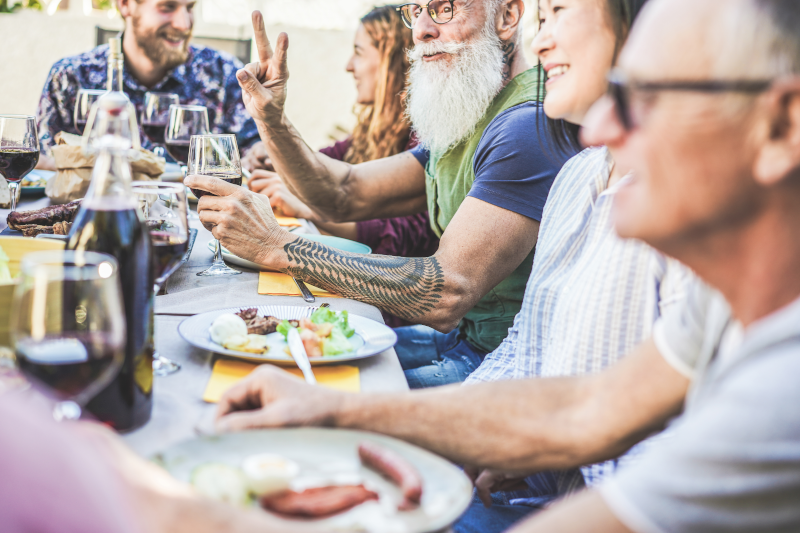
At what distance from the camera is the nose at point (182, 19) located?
4152 mm

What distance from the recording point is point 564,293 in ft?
5.05

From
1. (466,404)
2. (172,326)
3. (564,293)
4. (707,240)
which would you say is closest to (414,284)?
(564,293)

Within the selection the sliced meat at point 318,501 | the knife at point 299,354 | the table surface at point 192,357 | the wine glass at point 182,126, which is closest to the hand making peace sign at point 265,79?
the wine glass at point 182,126

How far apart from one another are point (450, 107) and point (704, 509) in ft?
7.03

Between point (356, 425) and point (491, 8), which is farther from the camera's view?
point (491, 8)

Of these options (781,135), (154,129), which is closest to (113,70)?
(154,129)

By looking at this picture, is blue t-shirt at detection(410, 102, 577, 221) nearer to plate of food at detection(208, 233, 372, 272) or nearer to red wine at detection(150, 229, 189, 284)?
plate of food at detection(208, 233, 372, 272)

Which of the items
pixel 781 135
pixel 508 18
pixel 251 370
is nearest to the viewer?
pixel 781 135

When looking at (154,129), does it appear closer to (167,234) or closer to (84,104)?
(84,104)

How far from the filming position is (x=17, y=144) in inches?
81.5

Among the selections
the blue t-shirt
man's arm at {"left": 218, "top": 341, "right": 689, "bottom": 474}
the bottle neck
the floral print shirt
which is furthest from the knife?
the floral print shirt

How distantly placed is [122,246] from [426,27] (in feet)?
6.75

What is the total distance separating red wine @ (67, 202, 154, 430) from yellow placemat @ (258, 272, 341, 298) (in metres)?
0.78

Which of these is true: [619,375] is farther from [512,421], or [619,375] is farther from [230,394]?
[230,394]
